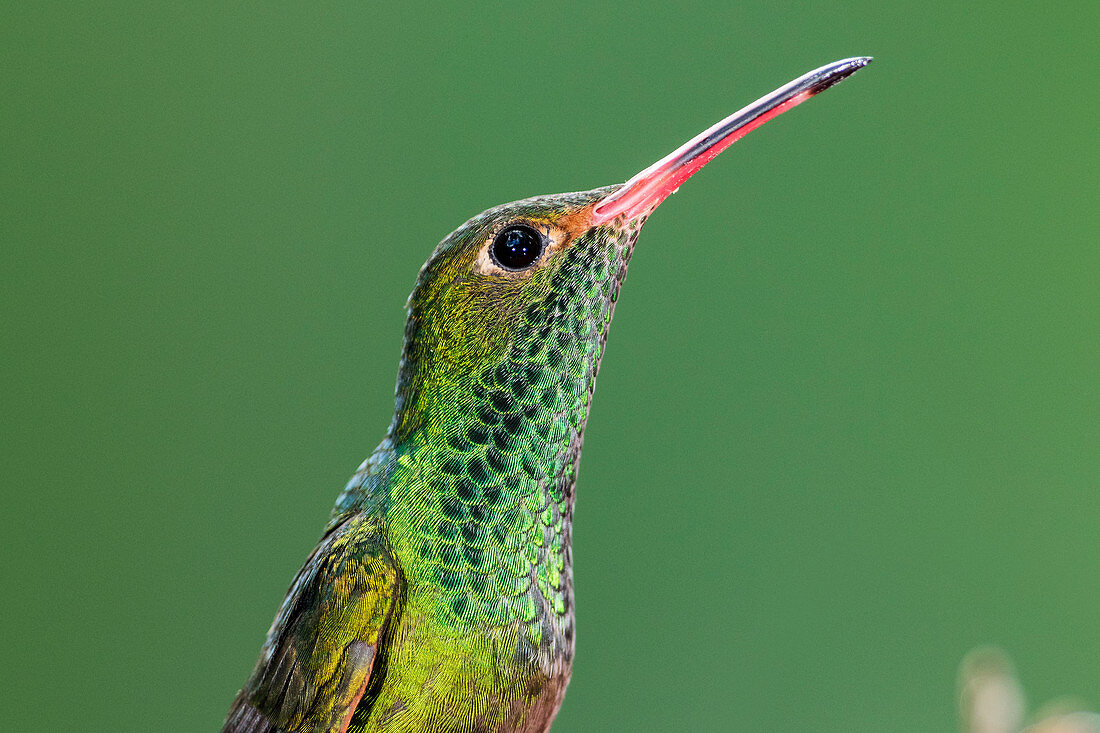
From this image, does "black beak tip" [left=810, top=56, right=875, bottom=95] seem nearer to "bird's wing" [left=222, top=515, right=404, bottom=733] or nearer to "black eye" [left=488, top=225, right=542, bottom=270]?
"black eye" [left=488, top=225, right=542, bottom=270]

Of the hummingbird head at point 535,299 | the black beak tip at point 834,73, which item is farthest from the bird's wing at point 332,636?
the black beak tip at point 834,73

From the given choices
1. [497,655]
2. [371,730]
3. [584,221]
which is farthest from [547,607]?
[584,221]

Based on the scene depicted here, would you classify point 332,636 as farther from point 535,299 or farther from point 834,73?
point 834,73

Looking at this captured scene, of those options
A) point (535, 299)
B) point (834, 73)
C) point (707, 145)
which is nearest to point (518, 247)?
point (535, 299)

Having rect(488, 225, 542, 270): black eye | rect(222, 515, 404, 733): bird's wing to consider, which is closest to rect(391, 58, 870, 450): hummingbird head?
rect(488, 225, 542, 270): black eye

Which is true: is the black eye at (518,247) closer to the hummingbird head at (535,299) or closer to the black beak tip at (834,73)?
the hummingbird head at (535,299)

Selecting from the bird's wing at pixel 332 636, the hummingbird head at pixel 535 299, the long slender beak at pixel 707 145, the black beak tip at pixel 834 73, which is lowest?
the bird's wing at pixel 332 636

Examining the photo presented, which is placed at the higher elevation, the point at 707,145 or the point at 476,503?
the point at 707,145
